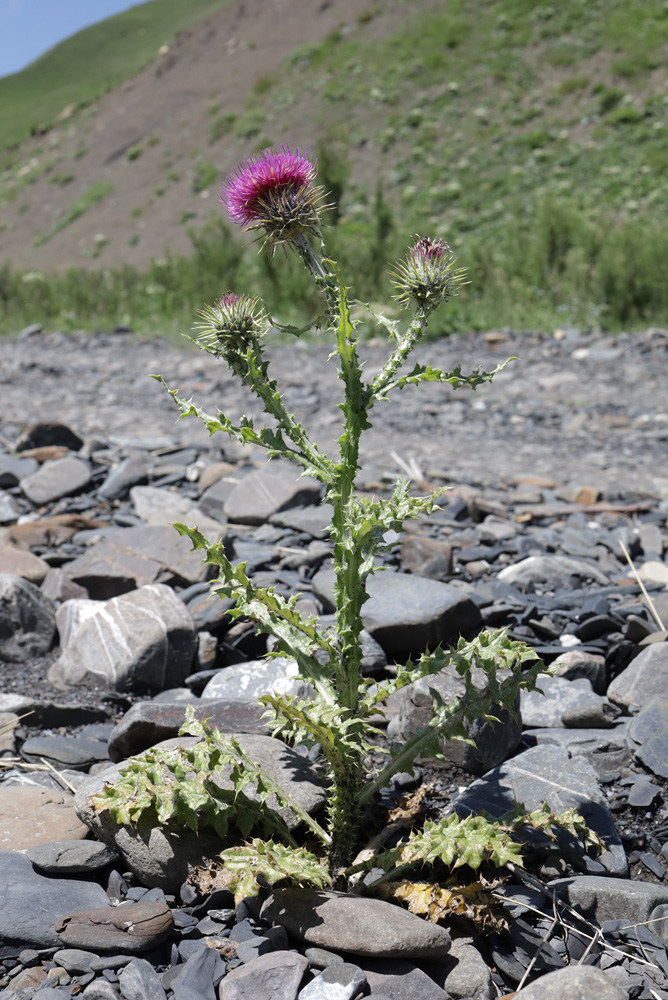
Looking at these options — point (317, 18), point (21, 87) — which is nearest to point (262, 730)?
point (317, 18)

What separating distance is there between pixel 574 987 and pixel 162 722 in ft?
4.75

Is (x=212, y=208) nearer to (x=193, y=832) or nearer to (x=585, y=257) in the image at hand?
(x=585, y=257)

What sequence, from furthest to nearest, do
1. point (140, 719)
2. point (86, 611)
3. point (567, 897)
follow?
1. point (86, 611)
2. point (140, 719)
3. point (567, 897)

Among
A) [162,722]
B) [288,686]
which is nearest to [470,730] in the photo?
[288,686]

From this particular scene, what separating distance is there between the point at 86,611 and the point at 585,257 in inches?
448

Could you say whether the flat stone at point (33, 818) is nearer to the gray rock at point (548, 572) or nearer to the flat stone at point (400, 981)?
the flat stone at point (400, 981)

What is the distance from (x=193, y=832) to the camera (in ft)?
7.38

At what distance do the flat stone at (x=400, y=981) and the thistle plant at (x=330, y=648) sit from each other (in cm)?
24

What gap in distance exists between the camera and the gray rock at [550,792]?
237 cm

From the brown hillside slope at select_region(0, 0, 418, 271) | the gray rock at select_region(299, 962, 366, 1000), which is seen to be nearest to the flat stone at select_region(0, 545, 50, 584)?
the gray rock at select_region(299, 962, 366, 1000)

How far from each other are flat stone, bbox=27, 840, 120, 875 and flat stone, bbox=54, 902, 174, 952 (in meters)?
0.17

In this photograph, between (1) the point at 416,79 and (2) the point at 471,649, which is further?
(1) the point at 416,79

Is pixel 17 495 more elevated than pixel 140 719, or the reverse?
pixel 17 495

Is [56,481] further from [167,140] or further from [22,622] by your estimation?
[167,140]
